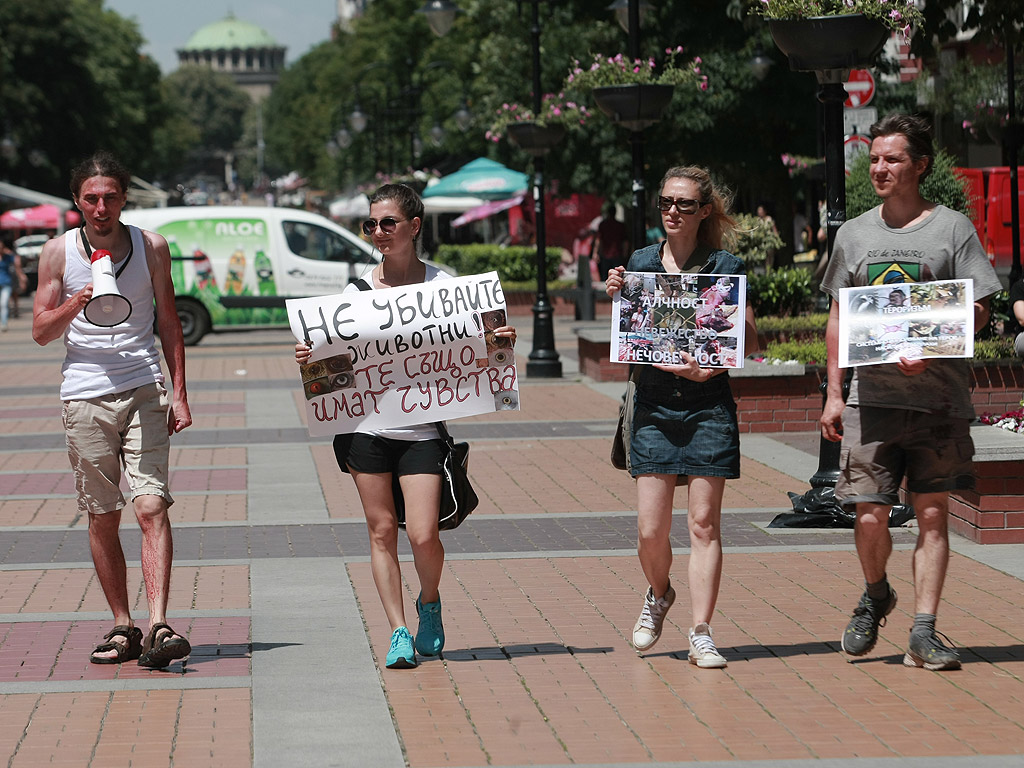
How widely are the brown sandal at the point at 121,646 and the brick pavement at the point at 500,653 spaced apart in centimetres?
7

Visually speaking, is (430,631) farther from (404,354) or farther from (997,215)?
(997,215)

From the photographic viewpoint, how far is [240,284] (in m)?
24.3

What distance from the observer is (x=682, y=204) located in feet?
18.3

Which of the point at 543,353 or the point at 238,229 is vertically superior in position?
the point at 238,229

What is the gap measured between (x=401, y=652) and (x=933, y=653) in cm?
184

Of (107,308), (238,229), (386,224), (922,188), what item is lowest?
(107,308)

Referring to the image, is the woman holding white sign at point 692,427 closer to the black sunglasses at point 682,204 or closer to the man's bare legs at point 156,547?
the black sunglasses at point 682,204

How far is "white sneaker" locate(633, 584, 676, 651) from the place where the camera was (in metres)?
5.80

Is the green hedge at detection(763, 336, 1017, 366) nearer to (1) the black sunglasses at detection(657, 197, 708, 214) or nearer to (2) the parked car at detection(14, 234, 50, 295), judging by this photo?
(1) the black sunglasses at detection(657, 197, 708, 214)

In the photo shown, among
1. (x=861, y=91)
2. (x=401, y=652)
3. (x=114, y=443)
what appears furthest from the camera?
(x=861, y=91)

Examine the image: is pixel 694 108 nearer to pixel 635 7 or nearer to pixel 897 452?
pixel 635 7

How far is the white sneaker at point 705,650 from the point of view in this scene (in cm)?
563

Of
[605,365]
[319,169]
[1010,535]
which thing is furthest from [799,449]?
[319,169]

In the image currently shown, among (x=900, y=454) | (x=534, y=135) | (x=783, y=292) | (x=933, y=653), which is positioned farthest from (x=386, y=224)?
(x=534, y=135)
